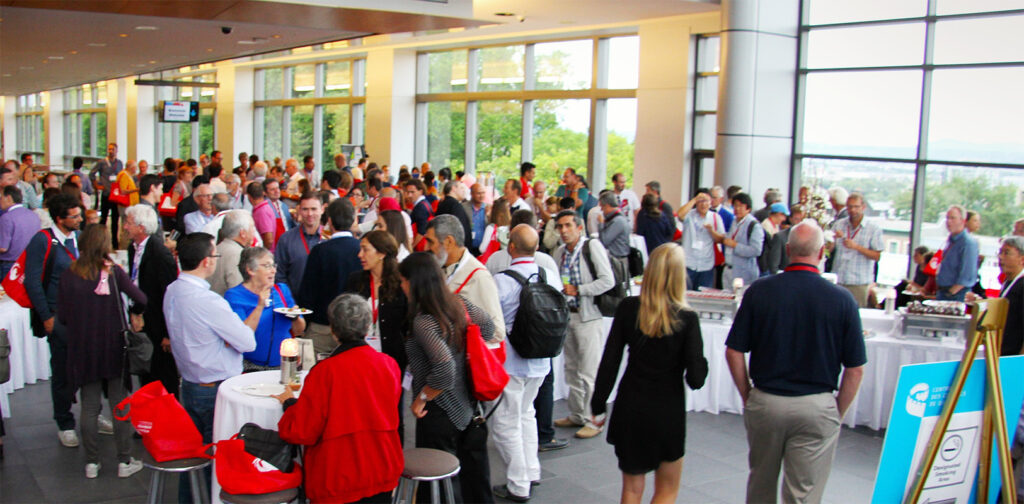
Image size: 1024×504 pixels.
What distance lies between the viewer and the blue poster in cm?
343

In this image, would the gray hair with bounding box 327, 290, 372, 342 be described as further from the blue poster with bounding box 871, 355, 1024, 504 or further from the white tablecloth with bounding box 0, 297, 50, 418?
the white tablecloth with bounding box 0, 297, 50, 418

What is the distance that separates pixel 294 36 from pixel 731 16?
610cm

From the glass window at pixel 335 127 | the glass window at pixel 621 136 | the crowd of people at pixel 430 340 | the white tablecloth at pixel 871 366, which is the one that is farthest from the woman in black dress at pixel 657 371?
the glass window at pixel 335 127

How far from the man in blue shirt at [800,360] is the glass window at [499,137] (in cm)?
1364

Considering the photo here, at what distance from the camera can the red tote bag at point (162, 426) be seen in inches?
140

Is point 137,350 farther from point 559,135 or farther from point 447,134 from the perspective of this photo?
point 447,134

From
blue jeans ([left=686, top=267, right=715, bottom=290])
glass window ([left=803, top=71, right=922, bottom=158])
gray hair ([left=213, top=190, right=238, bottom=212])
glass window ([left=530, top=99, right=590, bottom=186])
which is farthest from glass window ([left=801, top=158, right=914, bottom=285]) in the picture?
gray hair ([left=213, top=190, right=238, bottom=212])

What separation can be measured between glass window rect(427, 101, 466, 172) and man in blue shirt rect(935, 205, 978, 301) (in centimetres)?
1253

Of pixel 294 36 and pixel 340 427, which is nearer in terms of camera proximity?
pixel 340 427

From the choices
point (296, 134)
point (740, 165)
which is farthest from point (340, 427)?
point (296, 134)

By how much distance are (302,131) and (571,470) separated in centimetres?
2011

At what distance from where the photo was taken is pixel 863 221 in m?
7.68

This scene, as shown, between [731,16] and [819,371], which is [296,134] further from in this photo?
[819,371]

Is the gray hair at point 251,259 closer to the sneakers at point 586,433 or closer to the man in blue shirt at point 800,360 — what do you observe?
the man in blue shirt at point 800,360
